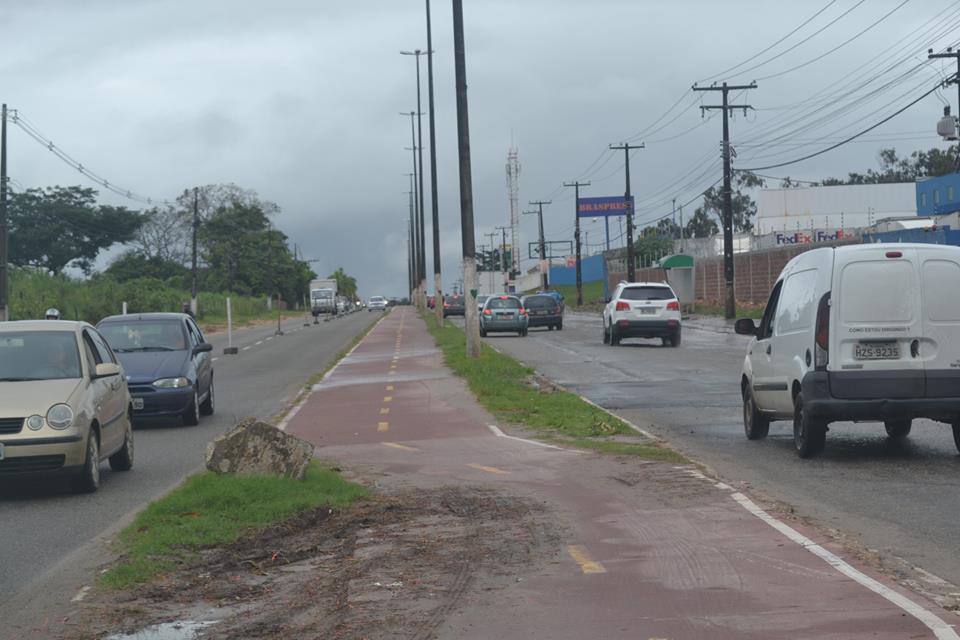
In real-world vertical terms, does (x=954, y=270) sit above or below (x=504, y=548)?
above

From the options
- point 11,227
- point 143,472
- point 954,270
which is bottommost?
point 143,472

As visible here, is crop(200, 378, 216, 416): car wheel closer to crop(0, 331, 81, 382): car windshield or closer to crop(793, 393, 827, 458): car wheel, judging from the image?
crop(0, 331, 81, 382): car windshield

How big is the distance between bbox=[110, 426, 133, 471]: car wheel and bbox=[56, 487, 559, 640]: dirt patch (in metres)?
4.30

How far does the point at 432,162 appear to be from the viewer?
5903cm

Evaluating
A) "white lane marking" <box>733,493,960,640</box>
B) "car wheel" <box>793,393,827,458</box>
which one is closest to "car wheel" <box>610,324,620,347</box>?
"car wheel" <box>793,393,827,458</box>

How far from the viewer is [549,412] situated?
1870 cm

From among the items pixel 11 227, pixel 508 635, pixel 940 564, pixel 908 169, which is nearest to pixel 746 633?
pixel 508 635

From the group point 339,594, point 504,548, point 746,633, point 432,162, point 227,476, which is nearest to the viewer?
point 746,633

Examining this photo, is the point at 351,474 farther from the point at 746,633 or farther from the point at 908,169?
the point at 908,169

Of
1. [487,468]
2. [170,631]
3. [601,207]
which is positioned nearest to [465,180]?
[487,468]

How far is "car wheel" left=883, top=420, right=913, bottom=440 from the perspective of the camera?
1491 centimetres

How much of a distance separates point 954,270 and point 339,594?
7.74 meters

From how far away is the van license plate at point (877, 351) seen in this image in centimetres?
1282

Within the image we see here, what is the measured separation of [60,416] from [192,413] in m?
7.01
